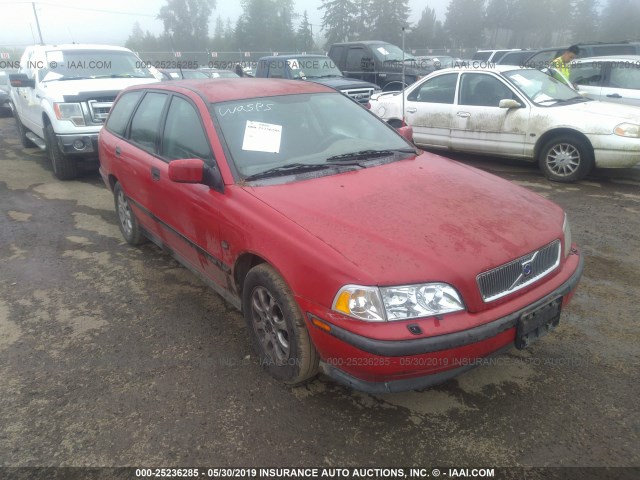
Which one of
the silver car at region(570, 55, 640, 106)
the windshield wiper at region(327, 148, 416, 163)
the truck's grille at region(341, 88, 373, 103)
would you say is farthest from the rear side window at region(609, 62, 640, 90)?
the windshield wiper at region(327, 148, 416, 163)

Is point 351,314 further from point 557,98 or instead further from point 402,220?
point 557,98

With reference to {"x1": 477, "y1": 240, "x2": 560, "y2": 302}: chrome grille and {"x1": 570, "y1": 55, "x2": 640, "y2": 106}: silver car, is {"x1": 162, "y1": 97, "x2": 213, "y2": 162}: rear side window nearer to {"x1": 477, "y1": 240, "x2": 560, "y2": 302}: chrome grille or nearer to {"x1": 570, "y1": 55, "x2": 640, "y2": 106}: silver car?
{"x1": 477, "y1": 240, "x2": 560, "y2": 302}: chrome grille

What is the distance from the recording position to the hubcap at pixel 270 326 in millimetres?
2627

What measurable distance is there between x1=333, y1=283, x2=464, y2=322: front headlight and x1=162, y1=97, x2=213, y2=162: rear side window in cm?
145

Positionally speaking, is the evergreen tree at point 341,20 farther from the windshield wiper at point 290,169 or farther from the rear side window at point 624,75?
the windshield wiper at point 290,169

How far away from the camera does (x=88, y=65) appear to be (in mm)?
8023

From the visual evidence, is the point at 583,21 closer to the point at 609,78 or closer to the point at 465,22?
the point at 465,22

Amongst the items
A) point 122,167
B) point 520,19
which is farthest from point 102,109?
point 520,19

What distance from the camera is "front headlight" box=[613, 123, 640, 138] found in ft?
19.5

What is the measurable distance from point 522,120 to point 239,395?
229 inches

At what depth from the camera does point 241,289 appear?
2.97 meters

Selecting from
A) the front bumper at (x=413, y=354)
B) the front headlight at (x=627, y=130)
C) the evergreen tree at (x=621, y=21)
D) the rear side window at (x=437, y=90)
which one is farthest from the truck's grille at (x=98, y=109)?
the evergreen tree at (x=621, y=21)

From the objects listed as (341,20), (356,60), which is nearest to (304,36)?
(341,20)

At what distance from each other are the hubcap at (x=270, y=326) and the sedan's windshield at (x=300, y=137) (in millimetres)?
756
